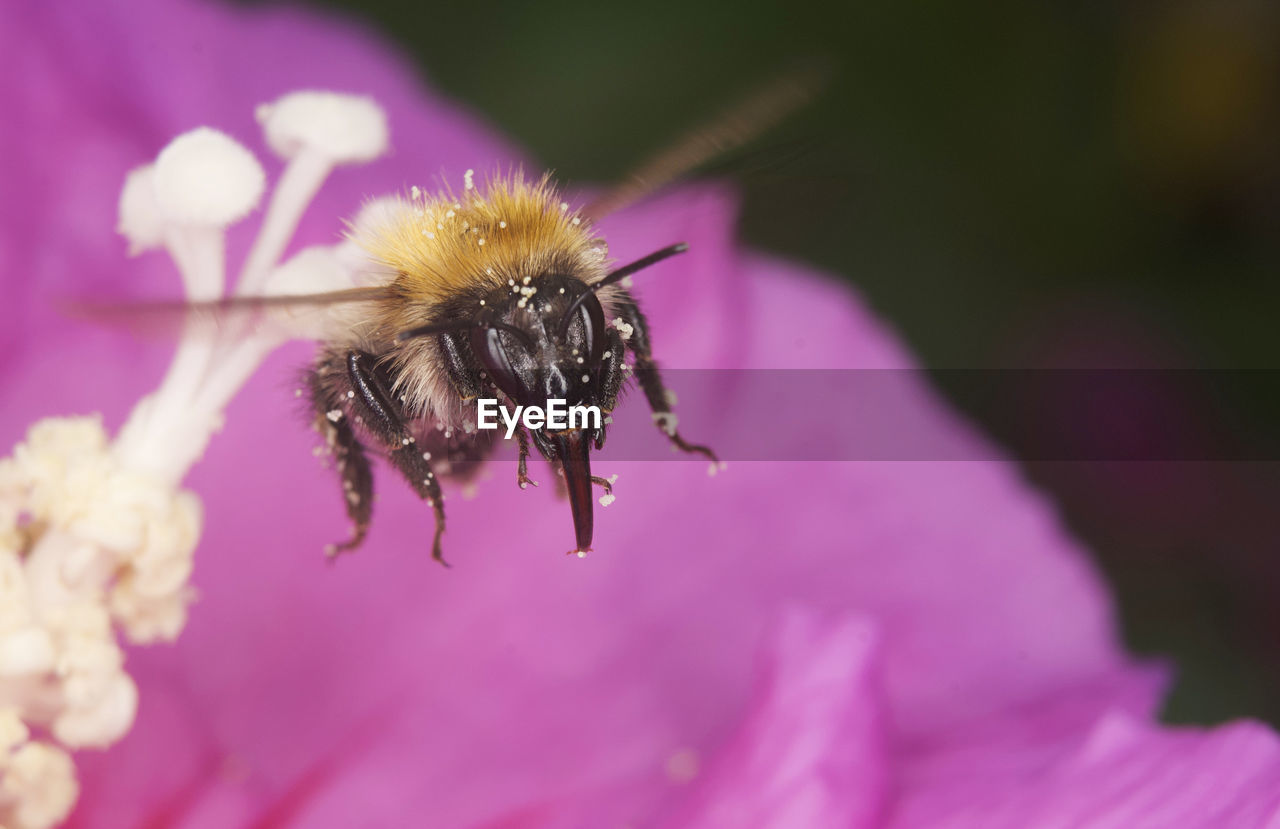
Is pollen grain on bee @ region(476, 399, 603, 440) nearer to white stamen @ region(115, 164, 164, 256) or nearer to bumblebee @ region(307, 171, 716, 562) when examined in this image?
bumblebee @ region(307, 171, 716, 562)

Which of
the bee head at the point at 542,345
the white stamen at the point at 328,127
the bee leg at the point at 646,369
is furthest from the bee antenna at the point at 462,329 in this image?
the white stamen at the point at 328,127

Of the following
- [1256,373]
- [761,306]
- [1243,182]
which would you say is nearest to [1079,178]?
[1243,182]

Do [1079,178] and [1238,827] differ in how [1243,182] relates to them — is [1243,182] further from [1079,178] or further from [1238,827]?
[1238,827]

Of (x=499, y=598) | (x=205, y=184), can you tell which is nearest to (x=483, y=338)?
(x=205, y=184)

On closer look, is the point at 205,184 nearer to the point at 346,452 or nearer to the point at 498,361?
the point at 346,452

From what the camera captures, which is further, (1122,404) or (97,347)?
(1122,404)

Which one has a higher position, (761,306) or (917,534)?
(761,306)
